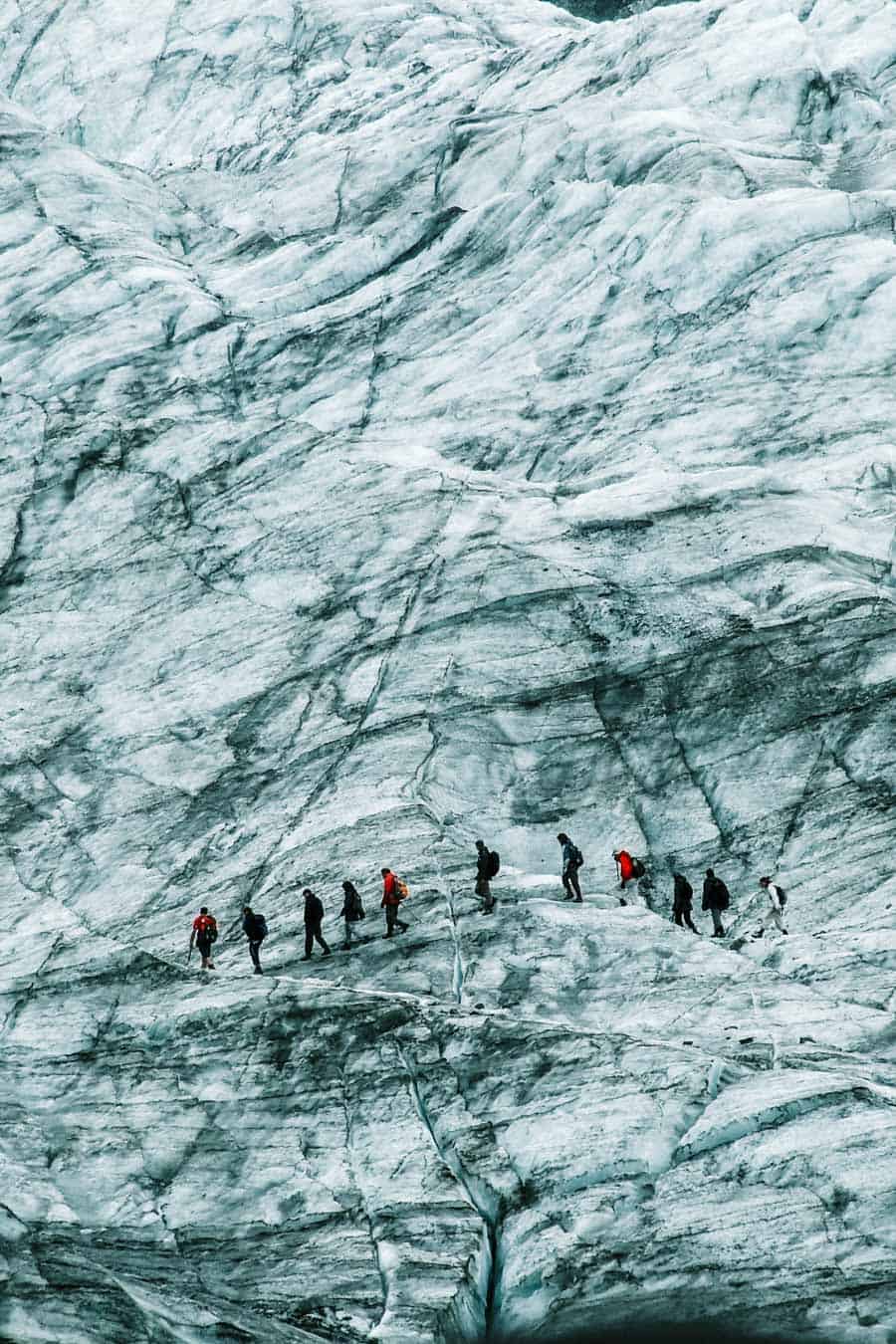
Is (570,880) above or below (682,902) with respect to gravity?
above

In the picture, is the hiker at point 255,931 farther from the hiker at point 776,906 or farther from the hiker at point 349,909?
the hiker at point 776,906

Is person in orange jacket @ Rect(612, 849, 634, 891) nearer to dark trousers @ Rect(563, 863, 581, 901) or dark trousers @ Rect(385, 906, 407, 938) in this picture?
dark trousers @ Rect(563, 863, 581, 901)

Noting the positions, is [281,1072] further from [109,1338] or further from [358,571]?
[358,571]

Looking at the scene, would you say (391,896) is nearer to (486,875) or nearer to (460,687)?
(486,875)

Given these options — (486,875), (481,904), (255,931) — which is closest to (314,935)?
(255,931)

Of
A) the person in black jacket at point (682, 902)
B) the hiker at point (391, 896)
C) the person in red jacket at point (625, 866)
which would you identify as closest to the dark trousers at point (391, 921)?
the hiker at point (391, 896)

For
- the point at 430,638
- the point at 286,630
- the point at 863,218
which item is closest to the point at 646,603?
the point at 430,638

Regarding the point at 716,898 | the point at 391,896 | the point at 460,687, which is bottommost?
the point at 716,898
